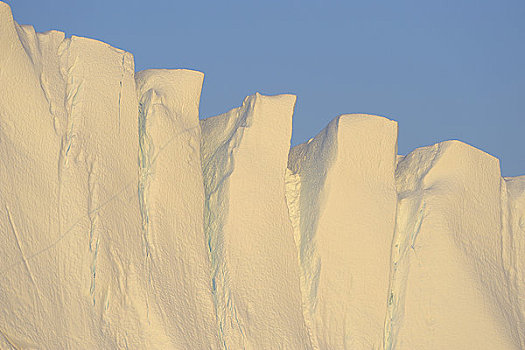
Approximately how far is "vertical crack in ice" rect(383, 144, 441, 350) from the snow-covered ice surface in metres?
0.02

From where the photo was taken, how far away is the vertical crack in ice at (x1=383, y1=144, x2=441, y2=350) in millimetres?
6641

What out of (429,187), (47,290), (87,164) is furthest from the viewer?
(429,187)

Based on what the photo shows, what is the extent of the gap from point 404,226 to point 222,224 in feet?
6.33

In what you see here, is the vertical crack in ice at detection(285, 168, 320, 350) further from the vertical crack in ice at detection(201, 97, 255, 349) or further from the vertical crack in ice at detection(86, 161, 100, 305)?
the vertical crack in ice at detection(86, 161, 100, 305)

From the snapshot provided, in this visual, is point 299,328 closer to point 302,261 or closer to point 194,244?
point 302,261

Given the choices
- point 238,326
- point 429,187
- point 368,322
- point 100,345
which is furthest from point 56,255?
point 429,187

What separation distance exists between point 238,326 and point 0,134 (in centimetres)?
264

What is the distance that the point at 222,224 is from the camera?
636 cm

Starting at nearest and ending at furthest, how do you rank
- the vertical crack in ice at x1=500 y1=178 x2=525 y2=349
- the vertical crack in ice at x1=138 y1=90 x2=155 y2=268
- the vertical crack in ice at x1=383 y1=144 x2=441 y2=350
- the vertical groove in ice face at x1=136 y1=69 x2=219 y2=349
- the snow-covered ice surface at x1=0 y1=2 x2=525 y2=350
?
the snow-covered ice surface at x1=0 y1=2 x2=525 y2=350 < the vertical groove in ice face at x1=136 y1=69 x2=219 y2=349 < the vertical crack in ice at x1=138 y1=90 x2=155 y2=268 < the vertical crack in ice at x1=383 y1=144 x2=441 y2=350 < the vertical crack in ice at x1=500 y1=178 x2=525 y2=349

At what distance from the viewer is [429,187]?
Result: 23.1 ft

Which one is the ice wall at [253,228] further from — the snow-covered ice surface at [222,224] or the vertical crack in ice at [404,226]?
the vertical crack in ice at [404,226]

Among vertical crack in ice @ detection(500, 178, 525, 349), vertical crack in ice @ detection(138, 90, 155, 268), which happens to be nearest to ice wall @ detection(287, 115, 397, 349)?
vertical crack in ice @ detection(500, 178, 525, 349)

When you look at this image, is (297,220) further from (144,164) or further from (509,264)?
(509,264)

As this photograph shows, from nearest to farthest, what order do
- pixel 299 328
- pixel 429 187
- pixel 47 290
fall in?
pixel 47 290
pixel 299 328
pixel 429 187
